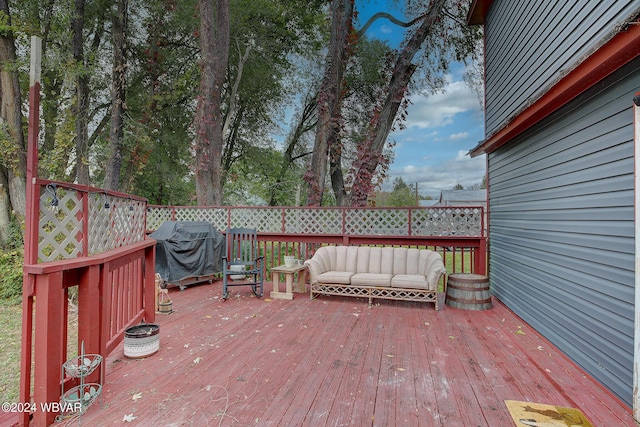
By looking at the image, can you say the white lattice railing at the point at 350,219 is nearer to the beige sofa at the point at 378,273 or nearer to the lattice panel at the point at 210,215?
the lattice panel at the point at 210,215

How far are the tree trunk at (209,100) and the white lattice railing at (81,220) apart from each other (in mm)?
5031

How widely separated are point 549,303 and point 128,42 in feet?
40.9

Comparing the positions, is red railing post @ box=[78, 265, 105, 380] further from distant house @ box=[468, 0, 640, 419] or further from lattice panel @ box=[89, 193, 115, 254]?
distant house @ box=[468, 0, 640, 419]

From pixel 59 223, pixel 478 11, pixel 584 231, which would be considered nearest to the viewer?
pixel 59 223

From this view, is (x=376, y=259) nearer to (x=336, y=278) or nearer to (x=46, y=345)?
(x=336, y=278)

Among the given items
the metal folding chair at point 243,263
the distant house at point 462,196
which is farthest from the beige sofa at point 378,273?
the distant house at point 462,196

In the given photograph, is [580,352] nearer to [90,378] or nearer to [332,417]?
[332,417]

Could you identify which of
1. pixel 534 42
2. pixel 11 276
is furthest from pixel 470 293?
pixel 11 276

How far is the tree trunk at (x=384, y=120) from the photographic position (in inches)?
352

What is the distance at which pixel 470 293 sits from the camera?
15.1 ft

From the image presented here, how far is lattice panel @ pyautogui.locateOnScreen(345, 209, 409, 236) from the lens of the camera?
20.7 feet

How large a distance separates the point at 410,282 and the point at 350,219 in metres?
2.20

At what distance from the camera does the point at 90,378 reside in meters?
2.30

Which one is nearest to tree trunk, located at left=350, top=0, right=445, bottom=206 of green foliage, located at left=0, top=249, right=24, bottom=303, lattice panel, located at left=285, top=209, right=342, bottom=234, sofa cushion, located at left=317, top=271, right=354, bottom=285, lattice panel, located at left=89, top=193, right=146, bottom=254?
lattice panel, located at left=285, top=209, right=342, bottom=234
